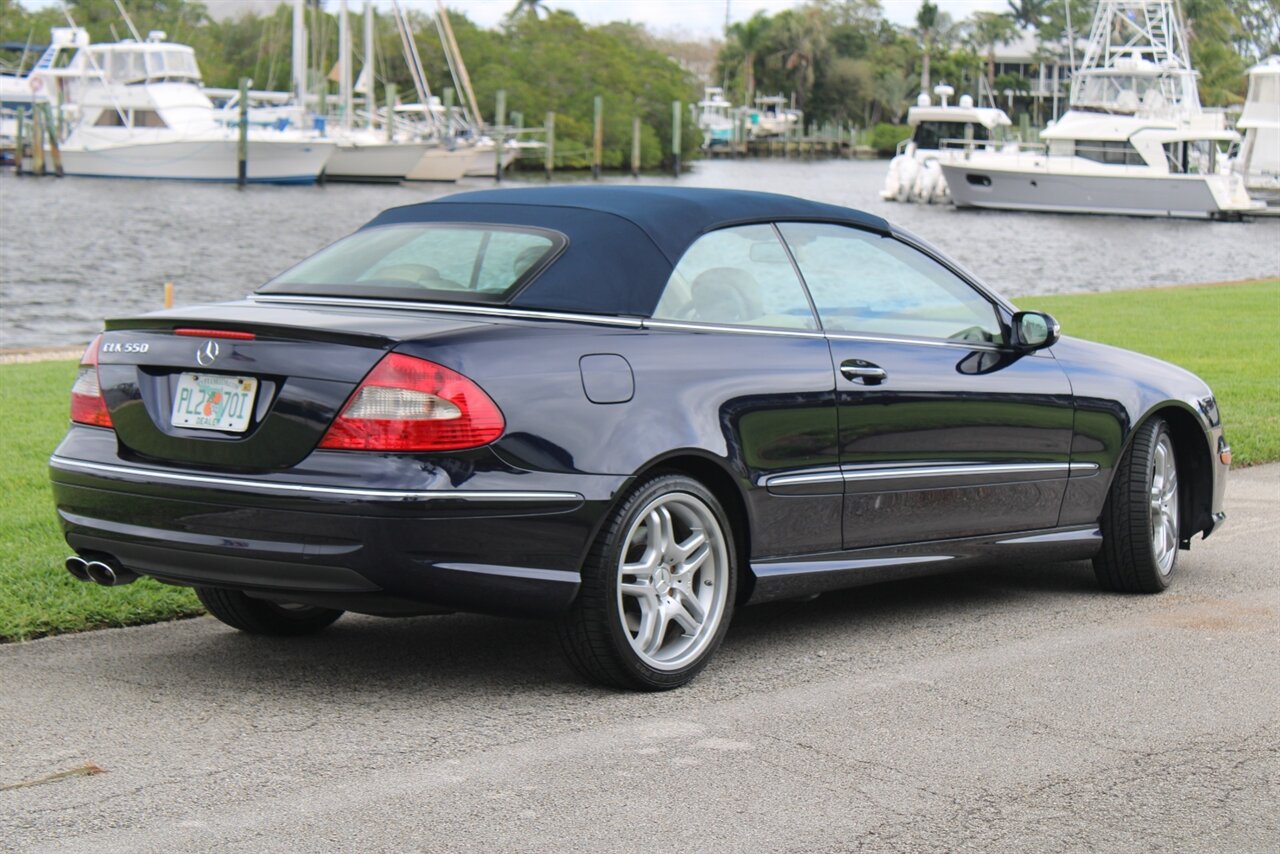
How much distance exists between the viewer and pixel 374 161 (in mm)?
81438

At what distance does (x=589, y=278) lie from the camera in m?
5.47

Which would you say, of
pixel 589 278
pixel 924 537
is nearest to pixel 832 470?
pixel 924 537

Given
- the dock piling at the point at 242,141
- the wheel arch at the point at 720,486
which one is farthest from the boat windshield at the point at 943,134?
the wheel arch at the point at 720,486

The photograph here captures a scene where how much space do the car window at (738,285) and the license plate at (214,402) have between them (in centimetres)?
127

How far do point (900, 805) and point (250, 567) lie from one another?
6.07 feet

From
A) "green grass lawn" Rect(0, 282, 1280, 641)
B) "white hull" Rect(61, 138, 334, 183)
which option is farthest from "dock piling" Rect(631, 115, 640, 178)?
"green grass lawn" Rect(0, 282, 1280, 641)

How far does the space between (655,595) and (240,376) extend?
136 cm

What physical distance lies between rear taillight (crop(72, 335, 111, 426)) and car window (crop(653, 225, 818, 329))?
1663 millimetres

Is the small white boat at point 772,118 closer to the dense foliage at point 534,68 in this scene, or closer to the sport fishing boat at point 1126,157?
the dense foliage at point 534,68

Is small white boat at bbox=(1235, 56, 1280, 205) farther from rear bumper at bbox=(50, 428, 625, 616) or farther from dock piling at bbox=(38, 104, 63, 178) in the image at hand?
rear bumper at bbox=(50, 428, 625, 616)

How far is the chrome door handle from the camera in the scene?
593 cm

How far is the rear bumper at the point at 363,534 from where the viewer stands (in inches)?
189

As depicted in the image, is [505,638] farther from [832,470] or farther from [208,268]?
[208,268]

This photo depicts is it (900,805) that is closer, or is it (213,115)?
(900,805)
